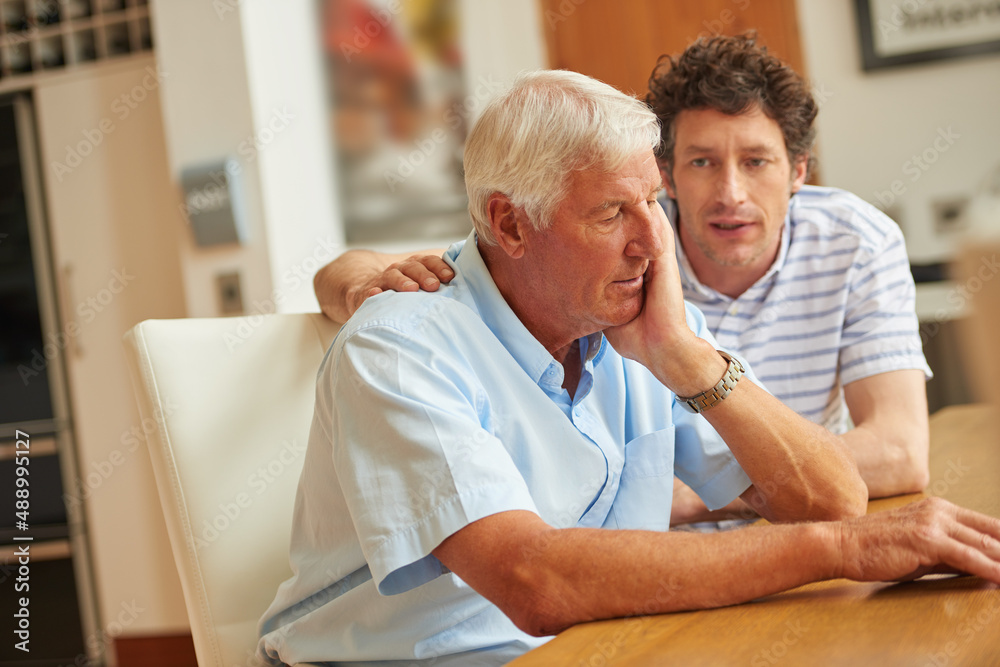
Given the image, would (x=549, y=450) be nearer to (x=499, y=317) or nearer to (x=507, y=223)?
(x=499, y=317)

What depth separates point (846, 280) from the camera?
1.63 m

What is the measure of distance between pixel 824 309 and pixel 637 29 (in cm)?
229

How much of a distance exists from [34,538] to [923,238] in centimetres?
362

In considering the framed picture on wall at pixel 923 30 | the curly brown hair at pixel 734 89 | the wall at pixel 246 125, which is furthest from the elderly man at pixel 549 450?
the framed picture on wall at pixel 923 30

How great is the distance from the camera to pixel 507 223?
45.1 inches

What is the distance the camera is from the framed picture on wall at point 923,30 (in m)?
3.08

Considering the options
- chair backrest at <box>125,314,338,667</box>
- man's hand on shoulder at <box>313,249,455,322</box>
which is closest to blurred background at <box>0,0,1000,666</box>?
man's hand on shoulder at <box>313,249,455,322</box>

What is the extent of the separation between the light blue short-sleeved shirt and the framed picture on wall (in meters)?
2.46

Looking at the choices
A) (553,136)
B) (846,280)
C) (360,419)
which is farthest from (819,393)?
(360,419)

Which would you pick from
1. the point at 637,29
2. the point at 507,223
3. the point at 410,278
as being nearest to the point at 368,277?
the point at 410,278

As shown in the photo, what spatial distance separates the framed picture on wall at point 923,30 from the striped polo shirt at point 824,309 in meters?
1.72

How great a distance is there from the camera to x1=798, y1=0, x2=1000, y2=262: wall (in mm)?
3100

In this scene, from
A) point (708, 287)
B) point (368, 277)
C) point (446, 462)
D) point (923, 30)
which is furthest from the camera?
point (923, 30)

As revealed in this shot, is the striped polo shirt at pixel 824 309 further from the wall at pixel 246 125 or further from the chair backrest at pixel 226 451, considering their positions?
the wall at pixel 246 125
